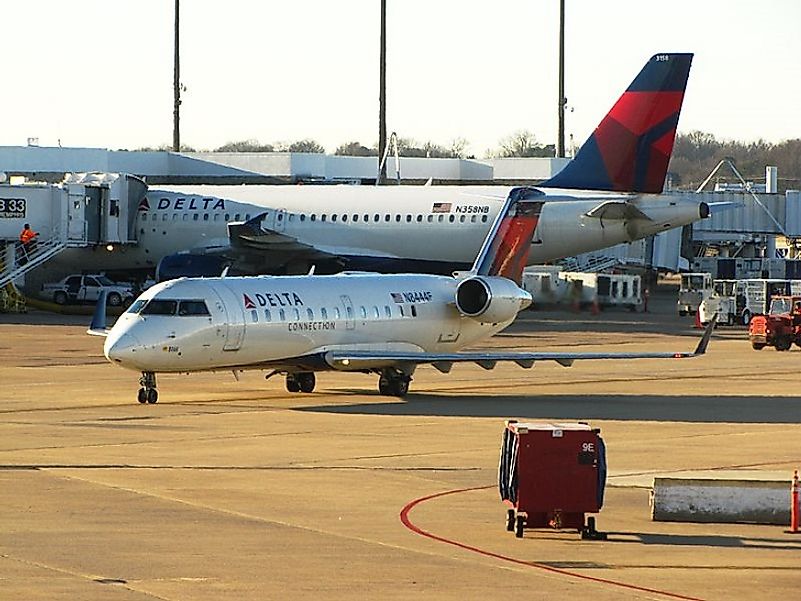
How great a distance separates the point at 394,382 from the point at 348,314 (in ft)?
5.83

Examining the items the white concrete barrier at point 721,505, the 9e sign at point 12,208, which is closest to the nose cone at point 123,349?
the white concrete barrier at point 721,505

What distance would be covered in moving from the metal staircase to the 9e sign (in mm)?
1182

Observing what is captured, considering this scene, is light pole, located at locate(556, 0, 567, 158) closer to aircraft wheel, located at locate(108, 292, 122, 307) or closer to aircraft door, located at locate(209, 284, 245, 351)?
aircraft wheel, located at locate(108, 292, 122, 307)

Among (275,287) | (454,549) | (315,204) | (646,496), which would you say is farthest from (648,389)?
(315,204)

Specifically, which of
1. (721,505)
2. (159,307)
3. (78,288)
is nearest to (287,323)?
(159,307)

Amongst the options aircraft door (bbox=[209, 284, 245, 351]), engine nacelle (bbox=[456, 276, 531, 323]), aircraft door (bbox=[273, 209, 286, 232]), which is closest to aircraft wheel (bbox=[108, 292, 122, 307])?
aircraft door (bbox=[273, 209, 286, 232])

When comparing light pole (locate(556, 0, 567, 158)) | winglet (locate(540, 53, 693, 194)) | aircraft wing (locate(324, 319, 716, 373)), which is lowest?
aircraft wing (locate(324, 319, 716, 373))

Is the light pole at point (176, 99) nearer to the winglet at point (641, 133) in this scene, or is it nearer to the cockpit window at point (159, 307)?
the winglet at point (641, 133)

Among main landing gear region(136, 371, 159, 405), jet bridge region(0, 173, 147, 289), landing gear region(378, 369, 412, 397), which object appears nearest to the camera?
main landing gear region(136, 371, 159, 405)

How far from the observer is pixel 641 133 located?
59469 millimetres

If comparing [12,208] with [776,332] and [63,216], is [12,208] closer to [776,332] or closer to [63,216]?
[63,216]

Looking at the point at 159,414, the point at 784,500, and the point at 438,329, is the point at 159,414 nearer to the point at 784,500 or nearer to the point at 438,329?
the point at 438,329

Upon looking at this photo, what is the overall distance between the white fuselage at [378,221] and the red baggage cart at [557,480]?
4066cm

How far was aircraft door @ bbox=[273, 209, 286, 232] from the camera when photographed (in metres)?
66.0
